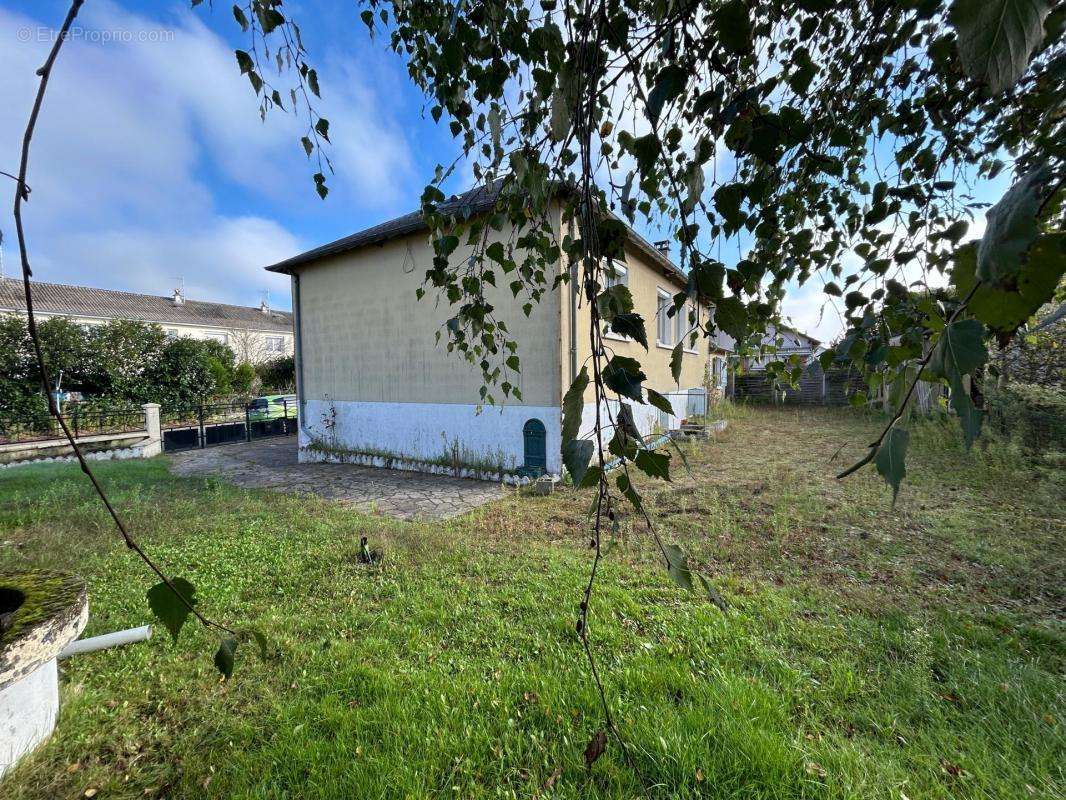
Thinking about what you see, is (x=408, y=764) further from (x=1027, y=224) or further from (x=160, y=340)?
(x=160, y=340)

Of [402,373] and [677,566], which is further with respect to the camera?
[402,373]

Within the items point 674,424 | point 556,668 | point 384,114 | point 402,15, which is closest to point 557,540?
point 556,668

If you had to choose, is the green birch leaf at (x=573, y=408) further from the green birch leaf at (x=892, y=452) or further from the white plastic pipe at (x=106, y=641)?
the white plastic pipe at (x=106, y=641)

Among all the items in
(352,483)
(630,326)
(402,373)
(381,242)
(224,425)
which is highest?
(381,242)

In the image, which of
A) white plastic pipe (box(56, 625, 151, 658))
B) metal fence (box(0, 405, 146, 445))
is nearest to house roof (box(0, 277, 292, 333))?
metal fence (box(0, 405, 146, 445))

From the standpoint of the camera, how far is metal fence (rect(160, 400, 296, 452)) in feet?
37.2

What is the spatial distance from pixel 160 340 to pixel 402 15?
1828cm

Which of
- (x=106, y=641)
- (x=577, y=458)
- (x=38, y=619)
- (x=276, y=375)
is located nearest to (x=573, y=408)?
(x=577, y=458)

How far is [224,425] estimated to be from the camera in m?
12.2

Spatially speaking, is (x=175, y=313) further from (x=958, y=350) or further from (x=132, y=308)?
(x=958, y=350)

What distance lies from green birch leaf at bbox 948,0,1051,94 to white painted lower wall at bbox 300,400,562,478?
593 centimetres

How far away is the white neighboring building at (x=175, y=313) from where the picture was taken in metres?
22.2

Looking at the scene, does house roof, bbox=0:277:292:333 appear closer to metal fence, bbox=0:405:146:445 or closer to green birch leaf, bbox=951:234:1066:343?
metal fence, bbox=0:405:146:445

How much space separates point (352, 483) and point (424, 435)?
154 cm
